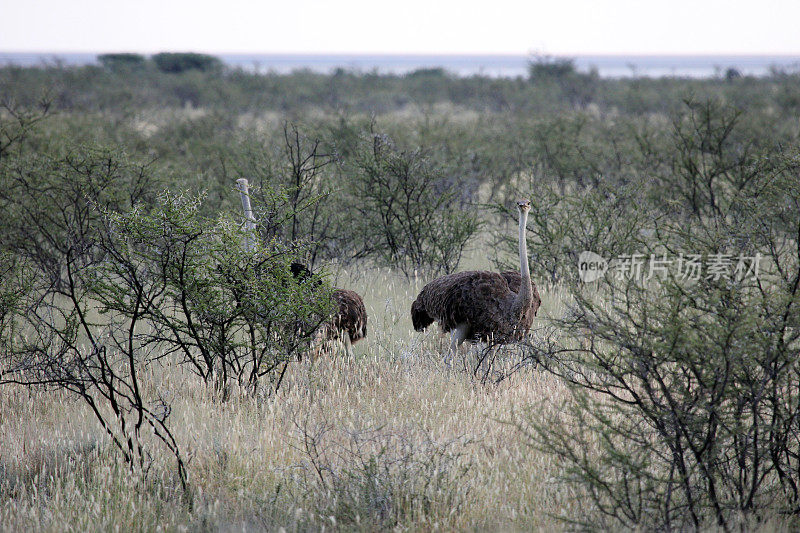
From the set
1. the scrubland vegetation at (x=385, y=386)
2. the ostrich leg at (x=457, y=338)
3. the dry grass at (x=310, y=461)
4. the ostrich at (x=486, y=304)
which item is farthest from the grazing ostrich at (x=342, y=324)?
the ostrich leg at (x=457, y=338)

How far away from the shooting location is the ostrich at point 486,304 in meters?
6.05

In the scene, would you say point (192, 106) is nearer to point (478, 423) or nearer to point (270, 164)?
point (270, 164)

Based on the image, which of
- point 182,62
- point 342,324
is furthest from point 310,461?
point 182,62

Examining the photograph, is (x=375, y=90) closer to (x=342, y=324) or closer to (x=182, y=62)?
(x=182, y=62)

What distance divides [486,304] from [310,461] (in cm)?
244

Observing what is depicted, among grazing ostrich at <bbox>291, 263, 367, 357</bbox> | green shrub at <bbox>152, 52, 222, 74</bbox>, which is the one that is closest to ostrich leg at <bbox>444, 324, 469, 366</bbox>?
grazing ostrich at <bbox>291, 263, 367, 357</bbox>

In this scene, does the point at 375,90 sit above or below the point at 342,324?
above

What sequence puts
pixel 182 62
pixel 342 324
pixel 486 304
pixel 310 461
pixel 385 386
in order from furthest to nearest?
pixel 182 62
pixel 342 324
pixel 486 304
pixel 385 386
pixel 310 461

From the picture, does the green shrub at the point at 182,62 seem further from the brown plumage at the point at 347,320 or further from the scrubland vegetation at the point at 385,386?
the brown plumage at the point at 347,320

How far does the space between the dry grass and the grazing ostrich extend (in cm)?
33

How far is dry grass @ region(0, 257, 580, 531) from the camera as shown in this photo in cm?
372

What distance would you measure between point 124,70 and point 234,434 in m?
46.8

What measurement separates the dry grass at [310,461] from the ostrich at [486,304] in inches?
18.1

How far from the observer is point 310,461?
4.28 meters
